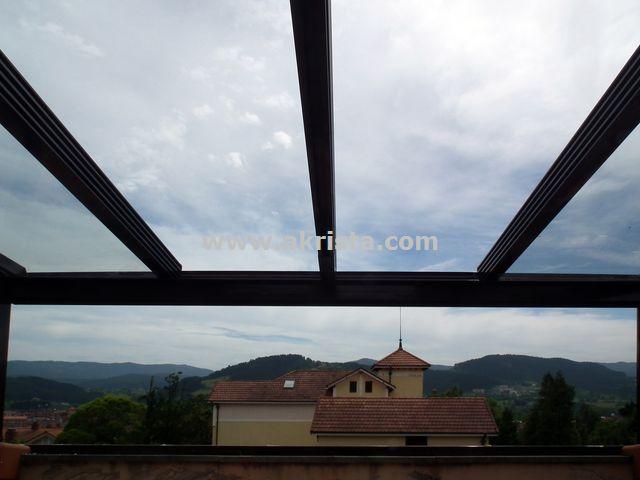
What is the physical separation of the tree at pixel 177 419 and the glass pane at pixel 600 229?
4536mm

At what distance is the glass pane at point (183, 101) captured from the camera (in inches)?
101

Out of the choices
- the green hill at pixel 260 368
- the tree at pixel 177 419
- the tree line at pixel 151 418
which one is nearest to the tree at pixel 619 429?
the green hill at pixel 260 368

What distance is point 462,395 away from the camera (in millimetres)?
6055

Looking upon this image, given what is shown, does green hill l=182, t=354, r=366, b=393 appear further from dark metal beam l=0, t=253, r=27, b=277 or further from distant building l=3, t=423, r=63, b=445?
dark metal beam l=0, t=253, r=27, b=277

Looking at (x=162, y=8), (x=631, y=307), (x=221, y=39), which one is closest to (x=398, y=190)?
(x=221, y=39)

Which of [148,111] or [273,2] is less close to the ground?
[273,2]

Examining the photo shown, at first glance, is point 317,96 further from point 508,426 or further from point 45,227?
point 508,426

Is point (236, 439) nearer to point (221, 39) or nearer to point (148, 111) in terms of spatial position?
point (148, 111)

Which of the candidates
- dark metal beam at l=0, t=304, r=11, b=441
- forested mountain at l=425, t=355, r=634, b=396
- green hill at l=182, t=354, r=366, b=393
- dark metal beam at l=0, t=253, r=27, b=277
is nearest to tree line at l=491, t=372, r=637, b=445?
forested mountain at l=425, t=355, r=634, b=396

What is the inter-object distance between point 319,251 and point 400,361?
2.34 meters

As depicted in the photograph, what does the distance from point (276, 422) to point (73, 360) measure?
2.13 m

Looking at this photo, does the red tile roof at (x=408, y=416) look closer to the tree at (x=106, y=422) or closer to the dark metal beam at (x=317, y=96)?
the tree at (x=106, y=422)

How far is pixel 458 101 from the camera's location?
3.04 metres

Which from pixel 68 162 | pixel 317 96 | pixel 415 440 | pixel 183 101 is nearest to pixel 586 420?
pixel 415 440
